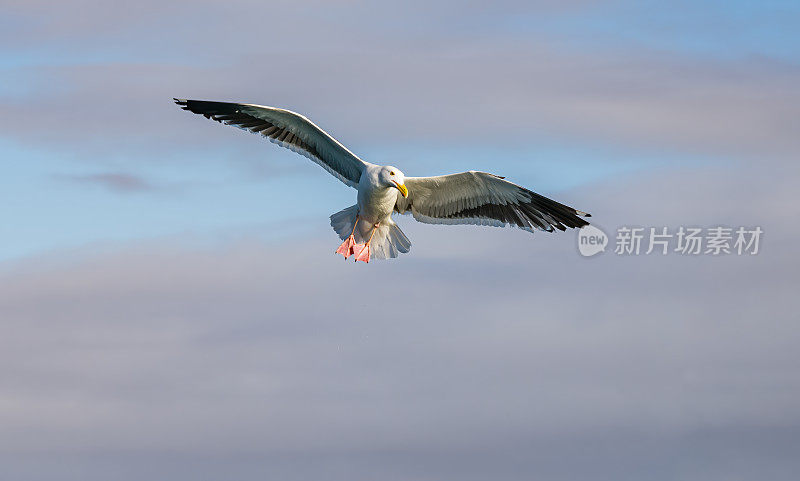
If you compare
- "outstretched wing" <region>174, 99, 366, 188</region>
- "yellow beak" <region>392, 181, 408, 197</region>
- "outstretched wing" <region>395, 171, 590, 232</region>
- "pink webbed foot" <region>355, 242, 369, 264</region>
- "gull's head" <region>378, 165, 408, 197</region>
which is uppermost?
"outstretched wing" <region>174, 99, 366, 188</region>

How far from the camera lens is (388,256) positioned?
17.3 metres

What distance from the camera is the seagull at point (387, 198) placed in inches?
646

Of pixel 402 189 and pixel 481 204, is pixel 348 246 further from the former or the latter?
pixel 481 204

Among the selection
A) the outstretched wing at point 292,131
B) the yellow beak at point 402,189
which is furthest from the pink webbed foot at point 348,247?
the yellow beak at point 402,189

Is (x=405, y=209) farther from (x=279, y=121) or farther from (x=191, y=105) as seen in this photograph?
(x=191, y=105)

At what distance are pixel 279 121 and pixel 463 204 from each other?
389 cm

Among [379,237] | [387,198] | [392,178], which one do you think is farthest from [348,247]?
[392,178]

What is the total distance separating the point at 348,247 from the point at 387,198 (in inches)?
57.0

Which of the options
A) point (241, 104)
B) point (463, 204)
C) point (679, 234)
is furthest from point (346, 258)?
point (679, 234)

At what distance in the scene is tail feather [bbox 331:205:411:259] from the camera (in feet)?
56.9

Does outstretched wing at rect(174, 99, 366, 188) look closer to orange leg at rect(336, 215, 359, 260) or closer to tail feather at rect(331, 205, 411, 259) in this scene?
tail feather at rect(331, 205, 411, 259)

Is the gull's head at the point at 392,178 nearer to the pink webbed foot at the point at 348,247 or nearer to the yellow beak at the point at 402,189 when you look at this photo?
the yellow beak at the point at 402,189

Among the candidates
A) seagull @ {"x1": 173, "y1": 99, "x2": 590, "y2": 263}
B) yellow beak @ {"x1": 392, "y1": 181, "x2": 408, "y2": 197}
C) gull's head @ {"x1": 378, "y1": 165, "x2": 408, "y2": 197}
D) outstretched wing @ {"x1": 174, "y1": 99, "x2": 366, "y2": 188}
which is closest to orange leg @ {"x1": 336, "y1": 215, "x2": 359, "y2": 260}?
seagull @ {"x1": 173, "y1": 99, "x2": 590, "y2": 263}

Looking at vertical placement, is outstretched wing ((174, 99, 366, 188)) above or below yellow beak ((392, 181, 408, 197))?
above
